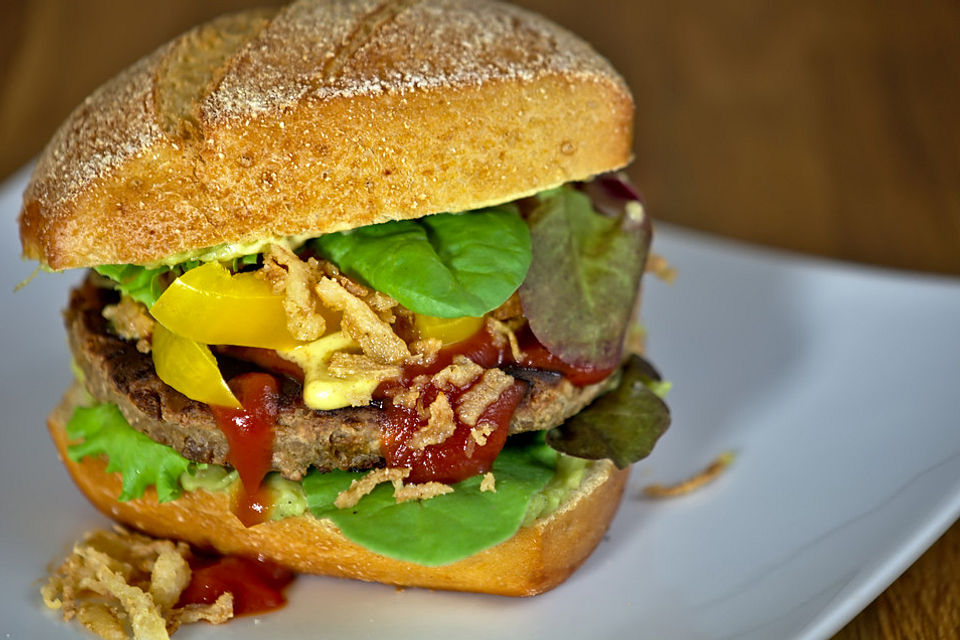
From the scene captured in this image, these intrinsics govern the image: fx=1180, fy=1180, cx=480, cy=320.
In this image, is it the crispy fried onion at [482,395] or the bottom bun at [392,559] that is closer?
the crispy fried onion at [482,395]

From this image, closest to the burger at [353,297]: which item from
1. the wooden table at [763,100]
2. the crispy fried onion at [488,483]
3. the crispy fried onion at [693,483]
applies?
the crispy fried onion at [488,483]

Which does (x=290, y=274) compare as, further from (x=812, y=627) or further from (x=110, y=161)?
(x=812, y=627)

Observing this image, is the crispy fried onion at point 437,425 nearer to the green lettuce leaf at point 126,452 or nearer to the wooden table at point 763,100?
the green lettuce leaf at point 126,452

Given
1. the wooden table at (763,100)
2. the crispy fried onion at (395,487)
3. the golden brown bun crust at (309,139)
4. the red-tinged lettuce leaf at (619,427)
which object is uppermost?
the golden brown bun crust at (309,139)

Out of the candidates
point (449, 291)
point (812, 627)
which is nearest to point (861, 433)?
point (812, 627)

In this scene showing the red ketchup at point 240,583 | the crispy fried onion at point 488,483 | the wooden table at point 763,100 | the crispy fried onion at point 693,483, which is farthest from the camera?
the wooden table at point 763,100

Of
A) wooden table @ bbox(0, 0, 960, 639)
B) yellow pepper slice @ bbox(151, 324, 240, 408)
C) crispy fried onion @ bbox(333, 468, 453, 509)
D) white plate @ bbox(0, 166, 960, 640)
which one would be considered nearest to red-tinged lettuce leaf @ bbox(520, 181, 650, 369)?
crispy fried onion @ bbox(333, 468, 453, 509)

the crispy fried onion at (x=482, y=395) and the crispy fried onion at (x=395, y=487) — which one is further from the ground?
the crispy fried onion at (x=482, y=395)

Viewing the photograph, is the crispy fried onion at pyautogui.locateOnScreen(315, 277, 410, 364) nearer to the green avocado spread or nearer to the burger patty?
the burger patty

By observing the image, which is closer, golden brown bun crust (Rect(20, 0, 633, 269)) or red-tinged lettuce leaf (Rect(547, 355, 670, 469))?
golden brown bun crust (Rect(20, 0, 633, 269))
